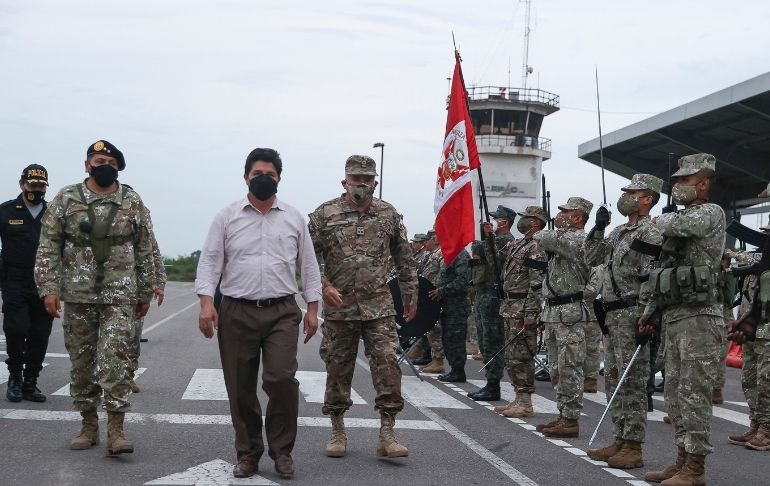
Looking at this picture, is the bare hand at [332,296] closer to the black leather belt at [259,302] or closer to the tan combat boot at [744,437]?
the black leather belt at [259,302]

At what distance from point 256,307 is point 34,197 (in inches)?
165

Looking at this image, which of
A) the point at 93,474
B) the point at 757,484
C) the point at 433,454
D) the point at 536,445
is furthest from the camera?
the point at 536,445

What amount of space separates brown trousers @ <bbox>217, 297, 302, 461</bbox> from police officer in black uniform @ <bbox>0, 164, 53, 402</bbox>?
3.76 meters

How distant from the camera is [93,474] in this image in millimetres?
6559

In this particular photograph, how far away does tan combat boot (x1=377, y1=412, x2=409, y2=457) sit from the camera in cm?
745

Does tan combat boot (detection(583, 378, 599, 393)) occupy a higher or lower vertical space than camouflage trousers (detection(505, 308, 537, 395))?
lower

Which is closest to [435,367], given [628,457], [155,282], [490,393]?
[490,393]

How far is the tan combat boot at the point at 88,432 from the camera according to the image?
7.34 m

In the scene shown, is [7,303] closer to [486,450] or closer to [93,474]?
[93,474]

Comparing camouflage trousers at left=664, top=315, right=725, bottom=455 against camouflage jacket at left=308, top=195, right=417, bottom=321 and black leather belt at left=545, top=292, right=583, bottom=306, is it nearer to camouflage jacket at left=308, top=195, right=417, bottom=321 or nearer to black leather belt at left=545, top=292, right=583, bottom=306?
black leather belt at left=545, top=292, right=583, bottom=306

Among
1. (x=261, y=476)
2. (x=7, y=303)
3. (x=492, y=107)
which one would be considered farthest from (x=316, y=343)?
(x=492, y=107)

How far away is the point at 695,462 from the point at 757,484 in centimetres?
73

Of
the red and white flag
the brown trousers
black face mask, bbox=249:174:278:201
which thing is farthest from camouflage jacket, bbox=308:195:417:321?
the red and white flag

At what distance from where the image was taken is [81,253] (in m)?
7.49
